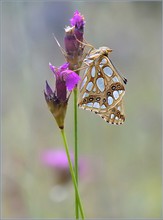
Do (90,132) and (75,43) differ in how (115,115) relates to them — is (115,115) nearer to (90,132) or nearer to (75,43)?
(75,43)

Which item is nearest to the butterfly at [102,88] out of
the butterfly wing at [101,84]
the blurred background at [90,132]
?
the butterfly wing at [101,84]

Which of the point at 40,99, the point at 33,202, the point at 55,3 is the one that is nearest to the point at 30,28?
the point at 55,3

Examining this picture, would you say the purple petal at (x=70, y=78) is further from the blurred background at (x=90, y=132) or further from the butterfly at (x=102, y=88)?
the blurred background at (x=90, y=132)

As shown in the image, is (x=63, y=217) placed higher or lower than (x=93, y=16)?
lower

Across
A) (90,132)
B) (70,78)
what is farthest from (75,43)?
(90,132)

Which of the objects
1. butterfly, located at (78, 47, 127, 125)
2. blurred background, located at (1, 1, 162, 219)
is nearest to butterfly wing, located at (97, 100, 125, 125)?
butterfly, located at (78, 47, 127, 125)

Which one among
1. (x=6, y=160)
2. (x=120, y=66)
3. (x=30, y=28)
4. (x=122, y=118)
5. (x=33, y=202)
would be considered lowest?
(x=33, y=202)

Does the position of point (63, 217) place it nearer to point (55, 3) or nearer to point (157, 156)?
point (157, 156)

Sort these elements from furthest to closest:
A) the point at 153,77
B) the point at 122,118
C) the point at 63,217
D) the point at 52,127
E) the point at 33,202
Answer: the point at 153,77, the point at 52,127, the point at 63,217, the point at 33,202, the point at 122,118
